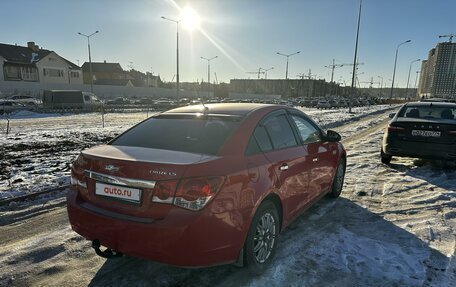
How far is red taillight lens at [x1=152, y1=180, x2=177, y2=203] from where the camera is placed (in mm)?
2578

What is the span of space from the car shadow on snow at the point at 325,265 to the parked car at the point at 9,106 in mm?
30744

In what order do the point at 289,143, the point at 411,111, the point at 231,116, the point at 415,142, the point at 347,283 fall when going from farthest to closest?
the point at 411,111
the point at 415,142
the point at 289,143
the point at 231,116
the point at 347,283

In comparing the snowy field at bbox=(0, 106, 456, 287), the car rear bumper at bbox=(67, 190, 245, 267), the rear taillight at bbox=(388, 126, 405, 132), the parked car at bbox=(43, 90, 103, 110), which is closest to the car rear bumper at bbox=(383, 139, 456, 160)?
the rear taillight at bbox=(388, 126, 405, 132)

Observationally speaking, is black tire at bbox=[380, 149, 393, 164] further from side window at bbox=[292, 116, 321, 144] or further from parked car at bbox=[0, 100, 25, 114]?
parked car at bbox=[0, 100, 25, 114]

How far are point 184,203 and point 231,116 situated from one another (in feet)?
4.01

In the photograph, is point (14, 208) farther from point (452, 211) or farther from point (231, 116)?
point (452, 211)

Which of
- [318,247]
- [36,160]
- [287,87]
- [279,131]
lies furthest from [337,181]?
[287,87]

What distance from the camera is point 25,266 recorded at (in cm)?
337

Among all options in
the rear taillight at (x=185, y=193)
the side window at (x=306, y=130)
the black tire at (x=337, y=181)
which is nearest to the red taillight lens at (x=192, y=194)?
the rear taillight at (x=185, y=193)

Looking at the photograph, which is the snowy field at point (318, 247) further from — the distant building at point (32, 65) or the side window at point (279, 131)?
the distant building at point (32, 65)

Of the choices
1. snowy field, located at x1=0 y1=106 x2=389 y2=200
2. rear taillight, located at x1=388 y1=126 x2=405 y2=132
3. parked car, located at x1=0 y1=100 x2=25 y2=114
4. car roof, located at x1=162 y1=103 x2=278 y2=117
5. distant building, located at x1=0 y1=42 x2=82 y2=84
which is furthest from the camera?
distant building, located at x1=0 y1=42 x2=82 y2=84

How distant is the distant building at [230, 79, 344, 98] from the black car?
120992 mm

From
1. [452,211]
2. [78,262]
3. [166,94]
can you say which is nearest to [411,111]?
[452,211]

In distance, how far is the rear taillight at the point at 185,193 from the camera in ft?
8.43
